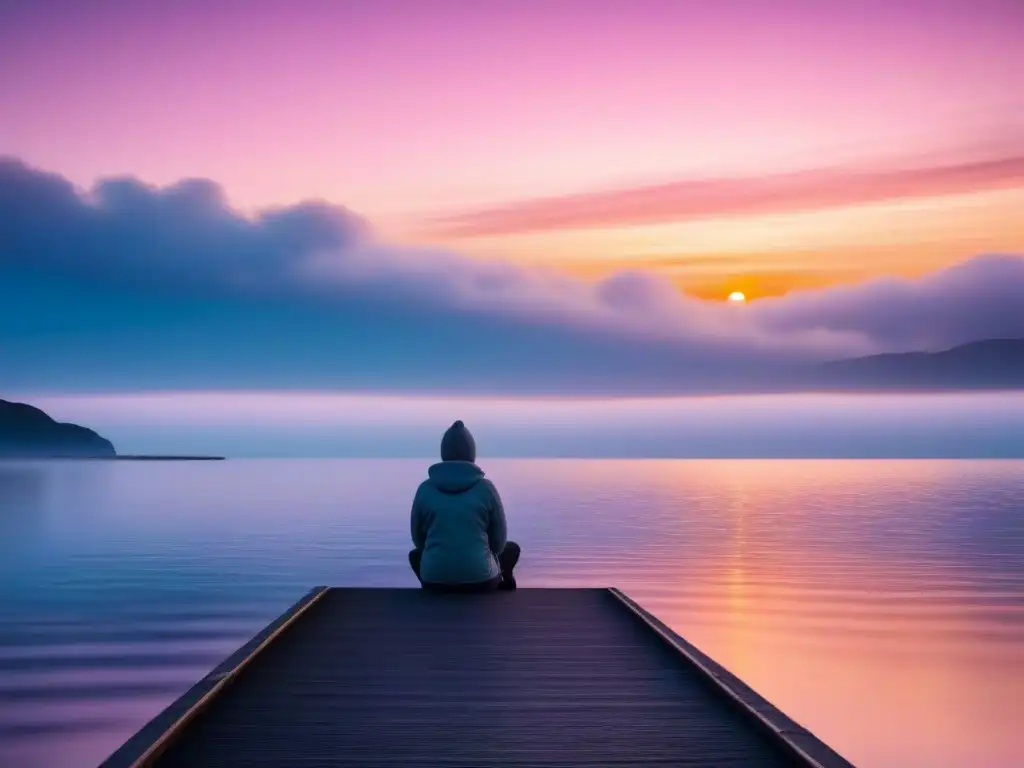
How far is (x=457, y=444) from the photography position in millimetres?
11555

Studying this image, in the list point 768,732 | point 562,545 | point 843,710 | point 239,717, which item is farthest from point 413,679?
point 562,545

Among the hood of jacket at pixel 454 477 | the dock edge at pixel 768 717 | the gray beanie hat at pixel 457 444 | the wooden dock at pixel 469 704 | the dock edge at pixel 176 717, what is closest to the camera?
the dock edge at pixel 176 717

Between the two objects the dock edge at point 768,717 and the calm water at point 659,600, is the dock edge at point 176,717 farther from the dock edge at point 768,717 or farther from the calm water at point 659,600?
the dock edge at point 768,717

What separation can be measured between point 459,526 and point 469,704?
399 cm

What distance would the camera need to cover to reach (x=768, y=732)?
6.44 m

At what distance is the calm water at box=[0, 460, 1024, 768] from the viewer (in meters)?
11.0

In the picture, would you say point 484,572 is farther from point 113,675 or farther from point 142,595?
point 142,595

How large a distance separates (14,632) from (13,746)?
21.2ft

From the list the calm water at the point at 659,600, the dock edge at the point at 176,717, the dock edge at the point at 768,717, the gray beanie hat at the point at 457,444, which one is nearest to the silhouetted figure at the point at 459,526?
the gray beanie hat at the point at 457,444

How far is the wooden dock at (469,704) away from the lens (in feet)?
20.1

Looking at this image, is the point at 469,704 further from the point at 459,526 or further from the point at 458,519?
the point at 459,526

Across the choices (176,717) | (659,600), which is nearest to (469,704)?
(176,717)

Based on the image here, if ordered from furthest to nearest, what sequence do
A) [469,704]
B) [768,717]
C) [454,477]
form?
[454,477]
[469,704]
[768,717]

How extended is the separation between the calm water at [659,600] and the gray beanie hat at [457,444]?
3840 millimetres
